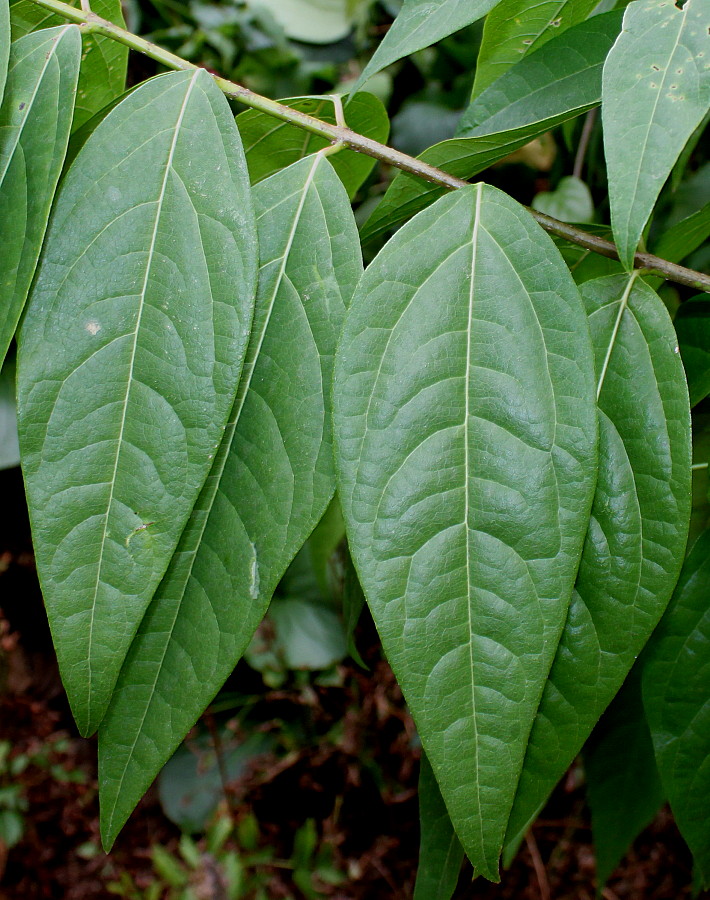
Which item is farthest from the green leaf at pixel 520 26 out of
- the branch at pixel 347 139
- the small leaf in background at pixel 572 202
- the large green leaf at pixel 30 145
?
the small leaf in background at pixel 572 202

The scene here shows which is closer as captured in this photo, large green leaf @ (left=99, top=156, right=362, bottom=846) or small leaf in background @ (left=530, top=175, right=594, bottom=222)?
large green leaf @ (left=99, top=156, right=362, bottom=846)

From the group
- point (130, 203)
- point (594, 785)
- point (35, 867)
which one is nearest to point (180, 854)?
point (35, 867)

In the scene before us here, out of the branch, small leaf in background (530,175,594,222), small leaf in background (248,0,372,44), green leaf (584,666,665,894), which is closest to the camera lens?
the branch

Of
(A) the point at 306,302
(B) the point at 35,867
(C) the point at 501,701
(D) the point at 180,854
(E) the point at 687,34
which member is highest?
(E) the point at 687,34

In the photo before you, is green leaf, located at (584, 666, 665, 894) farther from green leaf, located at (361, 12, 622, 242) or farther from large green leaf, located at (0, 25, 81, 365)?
large green leaf, located at (0, 25, 81, 365)

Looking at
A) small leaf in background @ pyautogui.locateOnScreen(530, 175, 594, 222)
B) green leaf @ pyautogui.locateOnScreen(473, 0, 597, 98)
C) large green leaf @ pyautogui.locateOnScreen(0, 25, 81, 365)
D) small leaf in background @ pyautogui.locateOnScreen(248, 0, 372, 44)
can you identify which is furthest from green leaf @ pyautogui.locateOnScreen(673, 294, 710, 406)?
small leaf in background @ pyautogui.locateOnScreen(248, 0, 372, 44)

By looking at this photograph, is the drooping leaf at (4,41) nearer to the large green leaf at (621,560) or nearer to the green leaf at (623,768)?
the large green leaf at (621,560)

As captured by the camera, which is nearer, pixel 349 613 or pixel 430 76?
pixel 349 613

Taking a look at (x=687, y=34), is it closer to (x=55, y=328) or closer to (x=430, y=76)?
(x=55, y=328)
